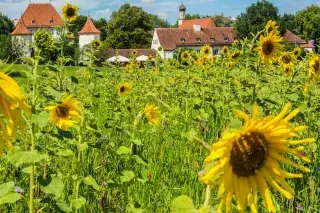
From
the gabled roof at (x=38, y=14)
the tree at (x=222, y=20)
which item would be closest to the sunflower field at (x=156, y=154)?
the gabled roof at (x=38, y=14)

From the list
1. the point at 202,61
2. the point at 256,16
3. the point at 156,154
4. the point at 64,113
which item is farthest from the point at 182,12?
the point at 64,113

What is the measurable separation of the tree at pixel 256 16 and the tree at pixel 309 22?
6.37 m

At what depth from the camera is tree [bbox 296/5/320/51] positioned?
56138 millimetres

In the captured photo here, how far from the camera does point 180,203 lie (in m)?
1.12

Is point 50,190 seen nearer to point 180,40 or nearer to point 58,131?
point 58,131

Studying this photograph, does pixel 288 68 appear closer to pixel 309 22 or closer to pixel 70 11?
pixel 70 11

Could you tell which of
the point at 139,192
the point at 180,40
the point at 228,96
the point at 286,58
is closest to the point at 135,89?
the point at 228,96

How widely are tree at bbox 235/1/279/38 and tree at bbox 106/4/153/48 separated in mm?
12745

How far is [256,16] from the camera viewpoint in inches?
2034

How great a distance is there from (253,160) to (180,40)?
185 ft

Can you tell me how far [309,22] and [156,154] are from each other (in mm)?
58174

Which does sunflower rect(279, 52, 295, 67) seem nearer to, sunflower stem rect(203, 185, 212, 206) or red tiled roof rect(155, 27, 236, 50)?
sunflower stem rect(203, 185, 212, 206)

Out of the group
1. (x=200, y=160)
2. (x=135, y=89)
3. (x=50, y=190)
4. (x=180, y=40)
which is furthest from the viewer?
(x=180, y=40)

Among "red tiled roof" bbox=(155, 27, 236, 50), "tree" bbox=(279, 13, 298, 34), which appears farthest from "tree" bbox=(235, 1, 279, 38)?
"red tiled roof" bbox=(155, 27, 236, 50)
